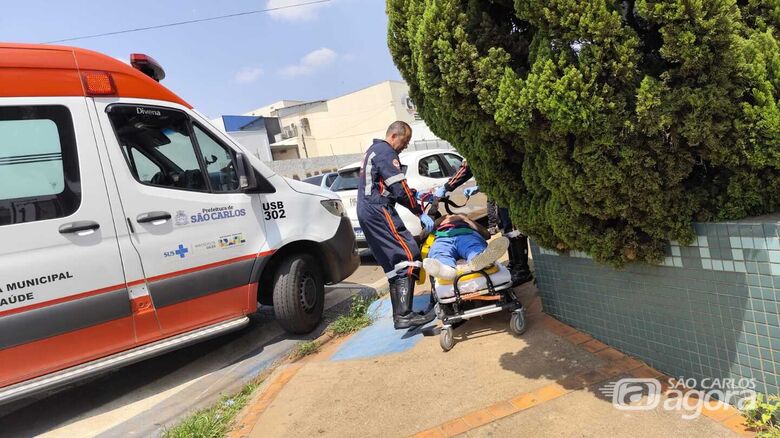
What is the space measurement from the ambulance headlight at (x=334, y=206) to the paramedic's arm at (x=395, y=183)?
3.02 feet

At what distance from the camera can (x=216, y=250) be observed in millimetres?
3781

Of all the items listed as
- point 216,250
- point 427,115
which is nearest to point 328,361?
point 216,250

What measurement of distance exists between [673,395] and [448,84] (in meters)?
2.02

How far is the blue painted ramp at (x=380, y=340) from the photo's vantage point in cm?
364

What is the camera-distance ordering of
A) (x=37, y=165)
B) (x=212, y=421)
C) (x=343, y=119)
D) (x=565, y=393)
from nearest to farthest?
(x=565, y=393) → (x=212, y=421) → (x=37, y=165) → (x=343, y=119)

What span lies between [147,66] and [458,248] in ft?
10.2

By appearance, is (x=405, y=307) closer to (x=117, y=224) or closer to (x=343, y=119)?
(x=117, y=224)

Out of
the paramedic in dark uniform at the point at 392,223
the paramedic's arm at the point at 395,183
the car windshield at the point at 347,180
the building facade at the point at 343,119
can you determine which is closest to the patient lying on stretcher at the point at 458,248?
the paramedic in dark uniform at the point at 392,223

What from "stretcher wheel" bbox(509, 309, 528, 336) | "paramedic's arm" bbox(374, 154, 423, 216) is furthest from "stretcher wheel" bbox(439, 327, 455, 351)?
"paramedic's arm" bbox(374, 154, 423, 216)

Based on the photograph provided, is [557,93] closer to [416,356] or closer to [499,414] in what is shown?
[499,414]

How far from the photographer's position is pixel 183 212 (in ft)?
11.9

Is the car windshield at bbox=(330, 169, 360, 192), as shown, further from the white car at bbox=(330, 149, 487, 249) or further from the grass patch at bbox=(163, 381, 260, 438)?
the grass patch at bbox=(163, 381, 260, 438)

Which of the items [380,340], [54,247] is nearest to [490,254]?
[380,340]

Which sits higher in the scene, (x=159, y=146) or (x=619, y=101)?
(x=159, y=146)
